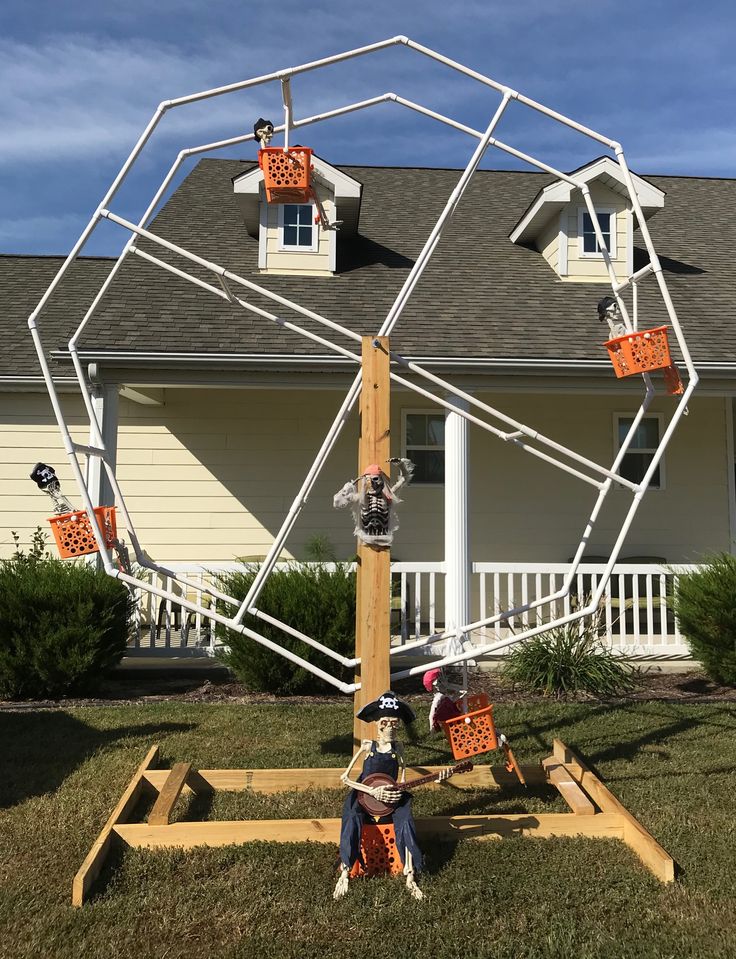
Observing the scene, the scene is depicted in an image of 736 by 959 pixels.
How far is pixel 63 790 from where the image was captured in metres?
4.78

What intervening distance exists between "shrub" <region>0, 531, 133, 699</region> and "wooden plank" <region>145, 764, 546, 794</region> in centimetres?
260

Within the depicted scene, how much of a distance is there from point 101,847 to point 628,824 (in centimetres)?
252

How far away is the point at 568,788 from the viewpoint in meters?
4.44

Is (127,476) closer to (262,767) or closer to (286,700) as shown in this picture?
(286,700)

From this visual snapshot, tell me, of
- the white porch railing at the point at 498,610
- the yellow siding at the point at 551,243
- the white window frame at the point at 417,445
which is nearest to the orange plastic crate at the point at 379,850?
the white porch railing at the point at 498,610

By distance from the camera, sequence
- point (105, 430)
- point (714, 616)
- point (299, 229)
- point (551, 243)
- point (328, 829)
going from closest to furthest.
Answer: point (328, 829) < point (714, 616) < point (105, 430) < point (299, 229) < point (551, 243)

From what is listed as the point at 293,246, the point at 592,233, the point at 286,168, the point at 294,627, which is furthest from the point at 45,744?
the point at 592,233

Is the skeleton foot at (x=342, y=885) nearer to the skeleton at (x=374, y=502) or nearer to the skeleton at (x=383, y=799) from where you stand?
A: the skeleton at (x=383, y=799)

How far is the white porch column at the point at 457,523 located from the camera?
823 cm

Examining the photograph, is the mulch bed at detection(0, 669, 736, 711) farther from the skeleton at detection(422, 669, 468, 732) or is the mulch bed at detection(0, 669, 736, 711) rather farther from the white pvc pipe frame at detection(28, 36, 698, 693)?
the white pvc pipe frame at detection(28, 36, 698, 693)

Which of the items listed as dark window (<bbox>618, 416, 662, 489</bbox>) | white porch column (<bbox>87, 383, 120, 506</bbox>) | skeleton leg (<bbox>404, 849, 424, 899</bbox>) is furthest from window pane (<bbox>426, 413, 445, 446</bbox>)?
skeleton leg (<bbox>404, 849, 424, 899</bbox>)

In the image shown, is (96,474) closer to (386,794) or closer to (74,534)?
(74,534)

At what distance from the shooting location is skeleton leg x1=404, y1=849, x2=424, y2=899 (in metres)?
3.41

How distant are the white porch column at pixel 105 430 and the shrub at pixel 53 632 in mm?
1119
